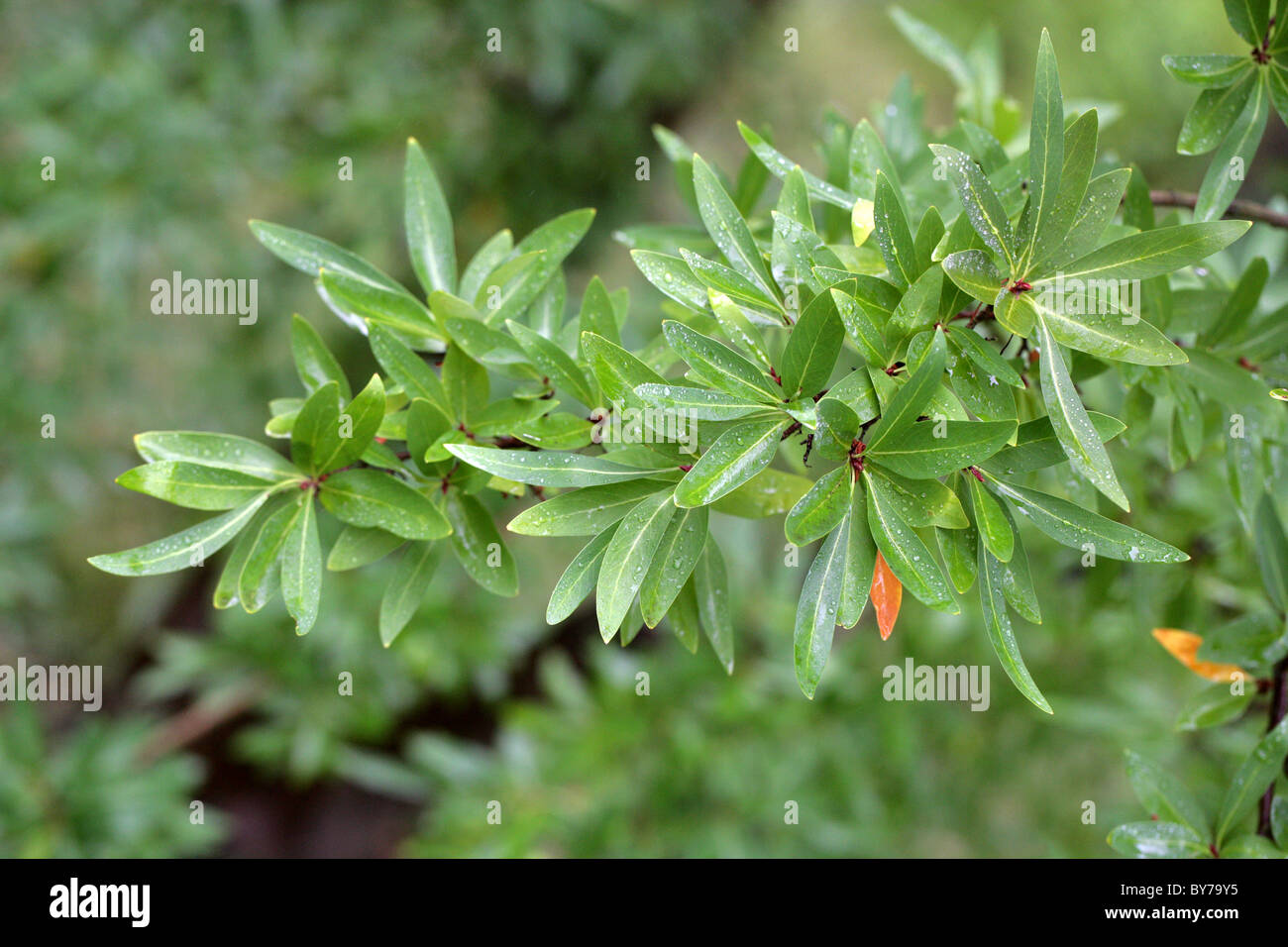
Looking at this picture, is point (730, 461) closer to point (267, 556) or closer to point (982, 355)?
point (982, 355)

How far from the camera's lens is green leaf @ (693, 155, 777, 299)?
0.62 metres

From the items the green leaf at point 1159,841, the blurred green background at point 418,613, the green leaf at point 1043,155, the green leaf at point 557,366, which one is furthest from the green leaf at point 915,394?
the blurred green background at point 418,613

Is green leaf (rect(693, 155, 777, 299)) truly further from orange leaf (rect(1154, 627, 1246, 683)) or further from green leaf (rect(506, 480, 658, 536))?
orange leaf (rect(1154, 627, 1246, 683))

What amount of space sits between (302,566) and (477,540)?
0.40 feet

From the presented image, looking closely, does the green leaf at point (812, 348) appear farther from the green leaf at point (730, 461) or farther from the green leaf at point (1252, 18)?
the green leaf at point (1252, 18)

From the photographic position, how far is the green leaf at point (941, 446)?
1.67 feet

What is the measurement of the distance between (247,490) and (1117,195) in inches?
23.8

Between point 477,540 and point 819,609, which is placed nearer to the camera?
point 819,609

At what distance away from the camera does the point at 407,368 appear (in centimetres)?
65

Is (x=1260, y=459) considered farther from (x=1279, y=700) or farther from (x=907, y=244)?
(x=907, y=244)

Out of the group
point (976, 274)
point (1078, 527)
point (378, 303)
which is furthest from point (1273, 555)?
point (378, 303)

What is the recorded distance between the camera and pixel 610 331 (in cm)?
65

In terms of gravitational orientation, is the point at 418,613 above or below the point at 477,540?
below
